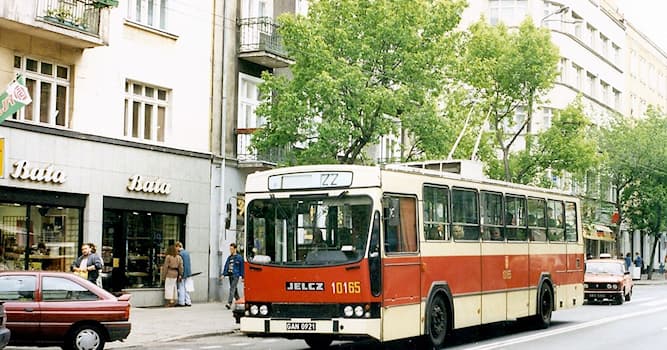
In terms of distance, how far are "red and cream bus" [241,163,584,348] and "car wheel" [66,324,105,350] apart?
239 cm

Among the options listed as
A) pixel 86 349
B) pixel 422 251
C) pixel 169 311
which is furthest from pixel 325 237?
pixel 169 311

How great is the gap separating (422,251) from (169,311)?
11124mm

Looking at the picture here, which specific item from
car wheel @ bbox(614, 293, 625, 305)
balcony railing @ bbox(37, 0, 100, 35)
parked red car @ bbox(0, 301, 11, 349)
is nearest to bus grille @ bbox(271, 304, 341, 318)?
parked red car @ bbox(0, 301, 11, 349)

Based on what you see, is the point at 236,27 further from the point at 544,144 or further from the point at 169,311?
the point at 544,144

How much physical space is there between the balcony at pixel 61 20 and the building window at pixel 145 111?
2.57 metres

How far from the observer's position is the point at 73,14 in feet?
75.3

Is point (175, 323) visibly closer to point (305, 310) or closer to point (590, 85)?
point (305, 310)

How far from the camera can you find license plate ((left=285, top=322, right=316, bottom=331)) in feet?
47.0

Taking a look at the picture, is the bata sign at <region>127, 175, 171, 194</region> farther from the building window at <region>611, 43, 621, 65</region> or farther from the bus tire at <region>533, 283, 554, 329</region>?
the building window at <region>611, 43, 621, 65</region>

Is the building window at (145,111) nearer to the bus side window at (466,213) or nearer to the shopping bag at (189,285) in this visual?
the shopping bag at (189,285)

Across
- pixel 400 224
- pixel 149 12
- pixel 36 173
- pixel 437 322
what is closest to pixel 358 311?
pixel 400 224

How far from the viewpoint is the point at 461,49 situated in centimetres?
2730

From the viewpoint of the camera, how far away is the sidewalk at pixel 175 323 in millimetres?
18312

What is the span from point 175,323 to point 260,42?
11290 millimetres
